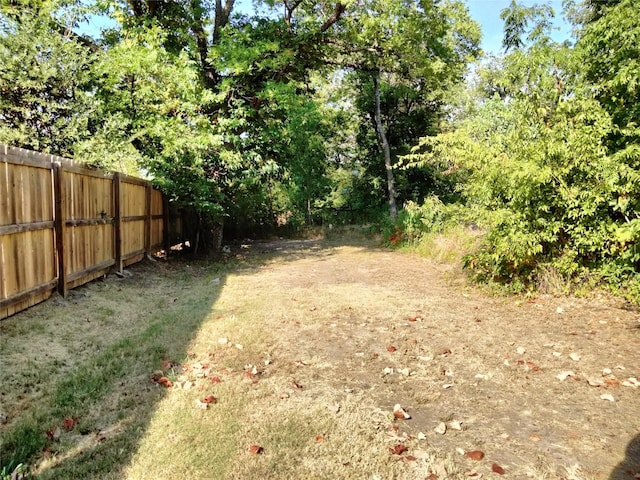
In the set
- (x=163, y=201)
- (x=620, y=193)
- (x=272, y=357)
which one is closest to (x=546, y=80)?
(x=620, y=193)

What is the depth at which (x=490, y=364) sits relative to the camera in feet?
12.3

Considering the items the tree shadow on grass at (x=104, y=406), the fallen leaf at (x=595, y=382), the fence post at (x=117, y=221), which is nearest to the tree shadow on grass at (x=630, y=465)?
the fallen leaf at (x=595, y=382)

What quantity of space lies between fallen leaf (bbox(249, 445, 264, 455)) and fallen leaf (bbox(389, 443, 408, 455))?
75 centimetres

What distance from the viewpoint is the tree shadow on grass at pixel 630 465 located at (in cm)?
219

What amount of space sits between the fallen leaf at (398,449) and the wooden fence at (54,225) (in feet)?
12.9

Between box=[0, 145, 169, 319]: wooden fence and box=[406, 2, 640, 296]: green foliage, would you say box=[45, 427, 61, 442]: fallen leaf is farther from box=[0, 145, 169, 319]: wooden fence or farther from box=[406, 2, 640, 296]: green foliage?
box=[406, 2, 640, 296]: green foliage

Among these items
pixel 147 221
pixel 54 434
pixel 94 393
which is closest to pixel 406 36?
pixel 147 221

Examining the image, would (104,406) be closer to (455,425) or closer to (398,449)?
(398,449)

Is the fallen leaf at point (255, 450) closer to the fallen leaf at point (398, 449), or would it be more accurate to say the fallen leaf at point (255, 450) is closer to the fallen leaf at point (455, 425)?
the fallen leaf at point (398, 449)

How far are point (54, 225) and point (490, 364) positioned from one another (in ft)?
16.7

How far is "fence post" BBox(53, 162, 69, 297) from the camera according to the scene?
526cm

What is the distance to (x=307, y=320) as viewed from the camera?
5.05m

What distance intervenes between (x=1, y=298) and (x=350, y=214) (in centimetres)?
1606

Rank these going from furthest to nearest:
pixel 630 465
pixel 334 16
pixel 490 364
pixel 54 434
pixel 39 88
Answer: pixel 334 16, pixel 39 88, pixel 490 364, pixel 54 434, pixel 630 465
